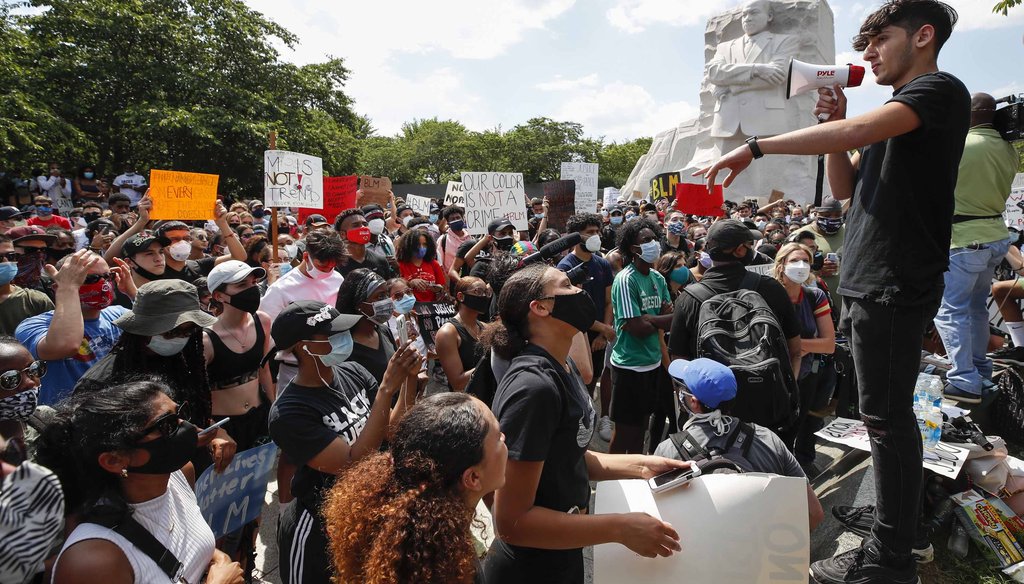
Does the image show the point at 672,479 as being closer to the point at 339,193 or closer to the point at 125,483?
the point at 125,483

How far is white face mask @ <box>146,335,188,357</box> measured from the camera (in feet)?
9.65

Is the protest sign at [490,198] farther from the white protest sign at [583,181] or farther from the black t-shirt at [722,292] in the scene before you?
the black t-shirt at [722,292]

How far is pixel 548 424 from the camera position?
187 cm

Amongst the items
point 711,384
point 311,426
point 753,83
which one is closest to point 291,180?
point 311,426

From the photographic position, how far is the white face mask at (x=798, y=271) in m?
4.08

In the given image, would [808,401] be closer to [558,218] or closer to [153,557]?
[153,557]

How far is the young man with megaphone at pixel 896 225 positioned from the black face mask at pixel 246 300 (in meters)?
2.73

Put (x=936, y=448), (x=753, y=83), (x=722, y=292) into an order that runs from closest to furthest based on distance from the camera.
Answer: (x=936, y=448) → (x=722, y=292) → (x=753, y=83)

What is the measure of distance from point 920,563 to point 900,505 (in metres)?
1.02

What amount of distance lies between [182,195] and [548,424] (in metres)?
6.31

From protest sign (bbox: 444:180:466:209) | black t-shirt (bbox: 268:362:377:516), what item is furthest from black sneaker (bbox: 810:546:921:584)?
Answer: protest sign (bbox: 444:180:466:209)

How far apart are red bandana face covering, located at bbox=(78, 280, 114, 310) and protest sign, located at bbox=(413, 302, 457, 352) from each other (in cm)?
205

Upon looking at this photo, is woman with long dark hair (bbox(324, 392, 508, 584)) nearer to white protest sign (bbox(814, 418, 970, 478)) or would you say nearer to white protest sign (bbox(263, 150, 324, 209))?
white protest sign (bbox(814, 418, 970, 478))

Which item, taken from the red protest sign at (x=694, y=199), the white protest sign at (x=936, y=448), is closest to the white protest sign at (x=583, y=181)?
the red protest sign at (x=694, y=199)
